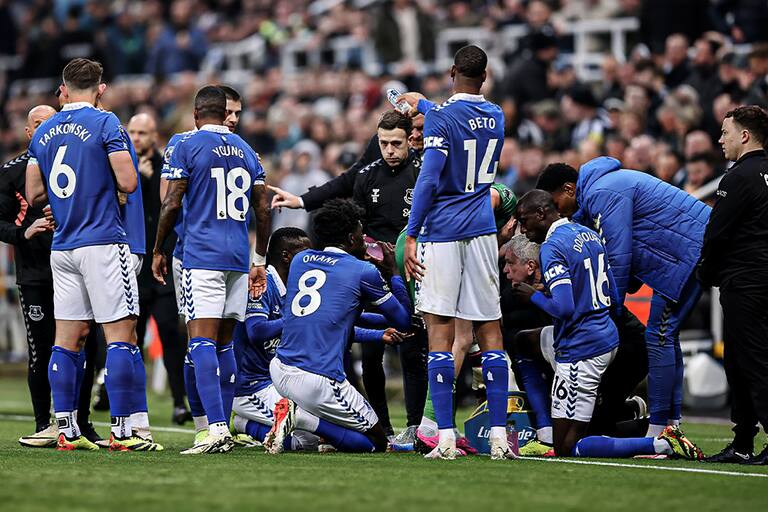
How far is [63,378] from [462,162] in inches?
116

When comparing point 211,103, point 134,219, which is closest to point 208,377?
point 134,219

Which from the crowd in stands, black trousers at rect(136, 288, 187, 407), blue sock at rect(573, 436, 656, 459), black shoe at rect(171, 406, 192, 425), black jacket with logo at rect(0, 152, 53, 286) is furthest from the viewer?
the crowd in stands

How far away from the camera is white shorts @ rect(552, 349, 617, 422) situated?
336 inches

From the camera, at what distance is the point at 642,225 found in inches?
359

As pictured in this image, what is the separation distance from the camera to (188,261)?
8.43 m

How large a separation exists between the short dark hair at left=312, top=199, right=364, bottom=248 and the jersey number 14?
2.85ft

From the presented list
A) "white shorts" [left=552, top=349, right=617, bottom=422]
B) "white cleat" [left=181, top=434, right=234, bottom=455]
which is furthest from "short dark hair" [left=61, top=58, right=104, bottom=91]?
"white shorts" [left=552, top=349, right=617, bottom=422]

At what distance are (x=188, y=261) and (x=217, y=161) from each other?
663 millimetres

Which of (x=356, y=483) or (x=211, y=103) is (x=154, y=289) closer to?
(x=211, y=103)

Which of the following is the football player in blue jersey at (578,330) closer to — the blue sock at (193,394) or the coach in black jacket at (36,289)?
the blue sock at (193,394)

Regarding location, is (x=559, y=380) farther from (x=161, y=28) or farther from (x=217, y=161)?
(x=161, y=28)

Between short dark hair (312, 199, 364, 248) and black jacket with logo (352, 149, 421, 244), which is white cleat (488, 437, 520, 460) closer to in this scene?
short dark hair (312, 199, 364, 248)

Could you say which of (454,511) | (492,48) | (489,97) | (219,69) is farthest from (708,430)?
(219,69)

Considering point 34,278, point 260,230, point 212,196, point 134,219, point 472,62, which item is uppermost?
point 472,62
